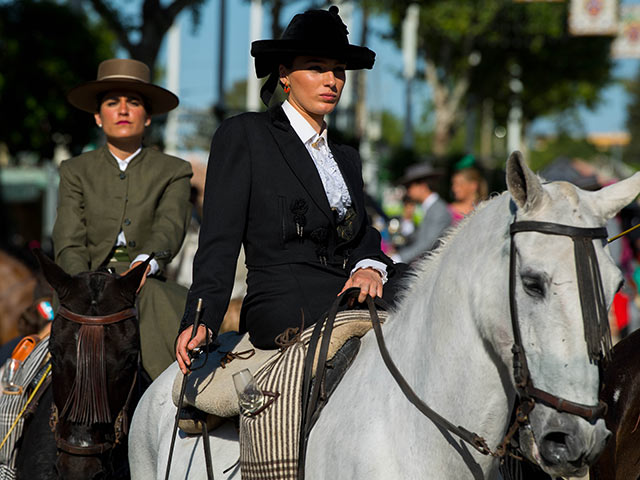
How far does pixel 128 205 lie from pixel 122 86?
0.76 metres

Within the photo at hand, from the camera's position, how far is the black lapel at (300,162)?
386 centimetres

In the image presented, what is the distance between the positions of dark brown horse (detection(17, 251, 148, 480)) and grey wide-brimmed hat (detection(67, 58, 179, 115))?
1.40 meters

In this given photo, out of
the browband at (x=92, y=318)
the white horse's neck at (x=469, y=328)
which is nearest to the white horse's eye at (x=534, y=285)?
the white horse's neck at (x=469, y=328)

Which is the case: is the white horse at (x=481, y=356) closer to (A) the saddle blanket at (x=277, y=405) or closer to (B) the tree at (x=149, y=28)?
(A) the saddle blanket at (x=277, y=405)

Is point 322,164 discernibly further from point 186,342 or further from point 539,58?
point 539,58

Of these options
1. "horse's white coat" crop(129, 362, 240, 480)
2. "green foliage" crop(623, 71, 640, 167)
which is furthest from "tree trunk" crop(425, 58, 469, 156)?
"green foliage" crop(623, 71, 640, 167)

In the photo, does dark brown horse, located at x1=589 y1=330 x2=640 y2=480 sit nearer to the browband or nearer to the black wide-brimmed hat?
the black wide-brimmed hat

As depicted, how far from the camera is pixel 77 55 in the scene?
1622cm

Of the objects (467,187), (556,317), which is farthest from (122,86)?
(467,187)

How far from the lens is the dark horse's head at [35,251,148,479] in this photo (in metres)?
4.52

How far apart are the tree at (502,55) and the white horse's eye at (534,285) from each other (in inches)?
1209

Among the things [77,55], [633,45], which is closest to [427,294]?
[77,55]

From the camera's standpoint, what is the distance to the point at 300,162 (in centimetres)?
389

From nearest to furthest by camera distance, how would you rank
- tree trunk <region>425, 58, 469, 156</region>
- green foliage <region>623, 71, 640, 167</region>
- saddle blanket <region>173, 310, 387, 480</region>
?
saddle blanket <region>173, 310, 387, 480</region> → tree trunk <region>425, 58, 469, 156</region> → green foliage <region>623, 71, 640, 167</region>
